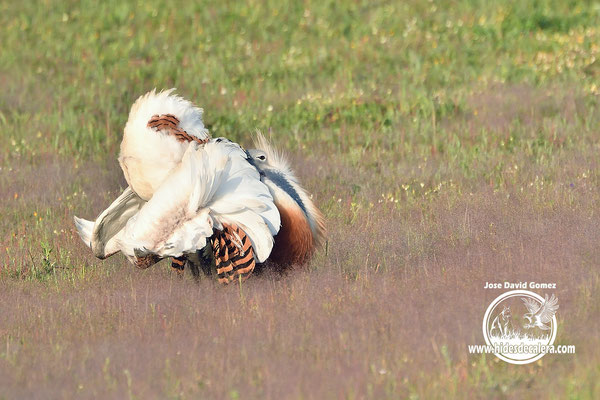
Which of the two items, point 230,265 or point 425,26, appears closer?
point 230,265

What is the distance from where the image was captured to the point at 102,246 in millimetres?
6805

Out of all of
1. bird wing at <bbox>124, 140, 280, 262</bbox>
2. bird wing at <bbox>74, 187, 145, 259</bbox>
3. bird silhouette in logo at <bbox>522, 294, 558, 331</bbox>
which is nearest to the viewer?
bird silhouette in logo at <bbox>522, 294, 558, 331</bbox>

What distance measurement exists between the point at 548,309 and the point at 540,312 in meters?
0.05

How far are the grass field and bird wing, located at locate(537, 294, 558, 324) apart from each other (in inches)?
2.5

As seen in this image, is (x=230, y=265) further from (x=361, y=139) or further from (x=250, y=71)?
(x=250, y=71)

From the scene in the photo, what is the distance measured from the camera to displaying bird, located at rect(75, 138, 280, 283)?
231 inches

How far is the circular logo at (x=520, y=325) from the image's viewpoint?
205 inches

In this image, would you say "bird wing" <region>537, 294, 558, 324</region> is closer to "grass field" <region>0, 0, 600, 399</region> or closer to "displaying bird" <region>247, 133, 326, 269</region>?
"grass field" <region>0, 0, 600, 399</region>

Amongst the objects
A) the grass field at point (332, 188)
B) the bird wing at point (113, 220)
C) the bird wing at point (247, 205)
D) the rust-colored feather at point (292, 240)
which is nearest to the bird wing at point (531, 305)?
the grass field at point (332, 188)

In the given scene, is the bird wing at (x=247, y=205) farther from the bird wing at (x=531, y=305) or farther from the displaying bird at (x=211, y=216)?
the bird wing at (x=531, y=305)

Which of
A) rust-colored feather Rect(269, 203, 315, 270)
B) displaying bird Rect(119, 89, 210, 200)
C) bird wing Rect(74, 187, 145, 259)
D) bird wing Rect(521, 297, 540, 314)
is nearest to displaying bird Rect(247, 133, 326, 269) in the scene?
rust-colored feather Rect(269, 203, 315, 270)

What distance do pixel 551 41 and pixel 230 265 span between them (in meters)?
9.16

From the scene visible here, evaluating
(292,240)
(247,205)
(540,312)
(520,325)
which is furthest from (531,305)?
(247,205)

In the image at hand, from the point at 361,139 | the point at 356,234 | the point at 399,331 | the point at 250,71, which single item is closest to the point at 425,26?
the point at 250,71
